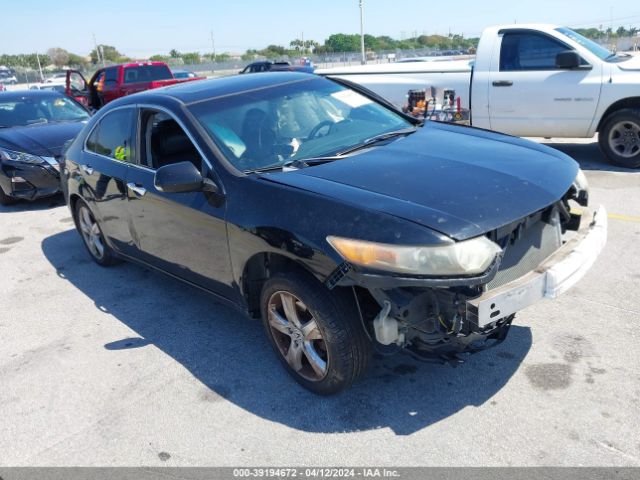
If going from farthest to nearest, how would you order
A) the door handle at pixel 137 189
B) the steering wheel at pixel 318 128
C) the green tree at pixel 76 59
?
1. the green tree at pixel 76 59
2. the door handle at pixel 137 189
3. the steering wheel at pixel 318 128

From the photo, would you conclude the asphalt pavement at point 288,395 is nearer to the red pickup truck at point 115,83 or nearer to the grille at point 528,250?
the grille at point 528,250

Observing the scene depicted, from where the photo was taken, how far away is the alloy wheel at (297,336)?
308cm

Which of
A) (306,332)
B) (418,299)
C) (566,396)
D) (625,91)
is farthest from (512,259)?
Answer: (625,91)

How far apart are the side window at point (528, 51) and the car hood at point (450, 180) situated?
4677 mm

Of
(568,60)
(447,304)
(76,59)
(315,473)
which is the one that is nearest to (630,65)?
(568,60)

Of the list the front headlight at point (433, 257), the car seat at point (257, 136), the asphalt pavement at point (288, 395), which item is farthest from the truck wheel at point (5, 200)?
the front headlight at point (433, 257)

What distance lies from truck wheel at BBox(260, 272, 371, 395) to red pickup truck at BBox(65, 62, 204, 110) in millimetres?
13020

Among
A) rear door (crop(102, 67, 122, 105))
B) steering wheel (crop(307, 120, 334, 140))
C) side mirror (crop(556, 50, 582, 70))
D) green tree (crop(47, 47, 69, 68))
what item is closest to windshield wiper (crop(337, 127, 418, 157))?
steering wheel (crop(307, 120, 334, 140))

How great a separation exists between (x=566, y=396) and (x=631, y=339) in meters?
0.78

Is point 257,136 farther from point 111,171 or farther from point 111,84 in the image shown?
point 111,84

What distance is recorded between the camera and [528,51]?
25.9ft

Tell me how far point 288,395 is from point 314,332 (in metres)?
0.48

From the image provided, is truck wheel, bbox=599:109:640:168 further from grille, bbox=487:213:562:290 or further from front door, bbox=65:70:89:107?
front door, bbox=65:70:89:107

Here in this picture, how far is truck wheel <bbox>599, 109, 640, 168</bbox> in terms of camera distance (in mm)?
7309
